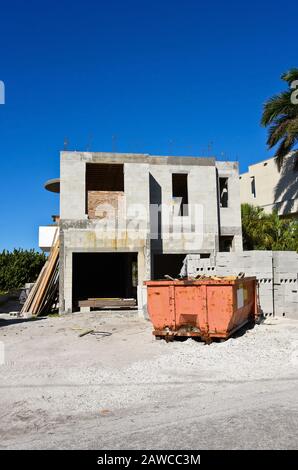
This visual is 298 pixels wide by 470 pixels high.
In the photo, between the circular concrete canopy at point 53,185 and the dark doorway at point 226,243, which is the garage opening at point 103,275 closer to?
the circular concrete canopy at point 53,185

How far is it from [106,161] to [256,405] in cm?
1587

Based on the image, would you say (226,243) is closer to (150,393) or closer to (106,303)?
(106,303)

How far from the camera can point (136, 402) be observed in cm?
577

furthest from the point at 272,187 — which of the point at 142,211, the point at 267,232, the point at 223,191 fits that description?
the point at 142,211

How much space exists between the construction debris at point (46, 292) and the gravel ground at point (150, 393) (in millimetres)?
7060

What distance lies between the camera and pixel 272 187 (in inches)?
1283

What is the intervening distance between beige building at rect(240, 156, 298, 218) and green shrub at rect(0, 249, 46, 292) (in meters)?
20.7

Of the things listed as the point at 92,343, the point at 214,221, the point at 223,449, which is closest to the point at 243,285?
the point at 92,343

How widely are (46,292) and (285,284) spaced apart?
35.7 ft

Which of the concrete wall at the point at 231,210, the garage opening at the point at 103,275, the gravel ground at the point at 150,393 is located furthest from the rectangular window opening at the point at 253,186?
the gravel ground at the point at 150,393

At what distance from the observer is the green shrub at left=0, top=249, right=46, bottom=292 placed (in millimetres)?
33750

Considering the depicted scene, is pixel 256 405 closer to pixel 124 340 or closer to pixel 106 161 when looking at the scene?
pixel 124 340

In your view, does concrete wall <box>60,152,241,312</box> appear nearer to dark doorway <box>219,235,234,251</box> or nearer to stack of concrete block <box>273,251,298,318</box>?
dark doorway <box>219,235,234,251</box>

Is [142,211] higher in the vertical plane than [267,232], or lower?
higher
